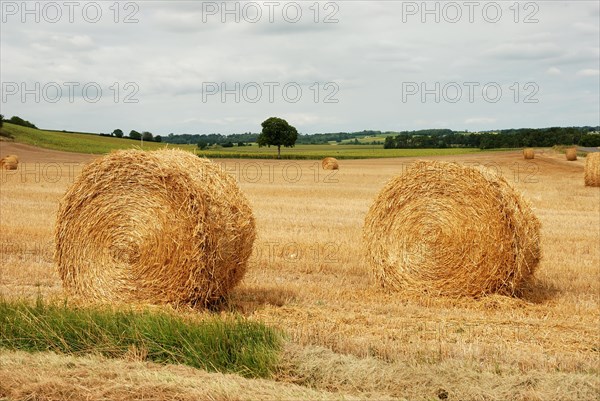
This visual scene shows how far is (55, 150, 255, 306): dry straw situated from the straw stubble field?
545 mm

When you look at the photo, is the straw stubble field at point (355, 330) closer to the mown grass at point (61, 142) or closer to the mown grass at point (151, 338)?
the mown grass at point (151, 338)

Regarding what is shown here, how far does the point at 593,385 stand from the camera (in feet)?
17.3

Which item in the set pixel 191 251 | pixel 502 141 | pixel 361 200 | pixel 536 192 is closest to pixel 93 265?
pixel 191 251

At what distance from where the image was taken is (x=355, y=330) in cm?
777

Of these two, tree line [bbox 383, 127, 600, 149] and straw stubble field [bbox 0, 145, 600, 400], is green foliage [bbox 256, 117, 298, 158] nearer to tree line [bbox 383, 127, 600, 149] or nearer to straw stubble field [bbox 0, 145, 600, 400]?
tree line [bbox 383, 127, 600, 149]

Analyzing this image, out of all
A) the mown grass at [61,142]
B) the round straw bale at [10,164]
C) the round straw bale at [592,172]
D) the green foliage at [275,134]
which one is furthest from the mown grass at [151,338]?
the green foliage at [275,134]

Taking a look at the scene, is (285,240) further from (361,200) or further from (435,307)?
(361,200)

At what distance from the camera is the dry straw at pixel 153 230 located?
8.73 meters

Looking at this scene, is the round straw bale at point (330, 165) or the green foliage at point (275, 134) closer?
the round straw bale at point (330, 165)

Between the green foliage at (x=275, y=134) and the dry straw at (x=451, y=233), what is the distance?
2364 inches

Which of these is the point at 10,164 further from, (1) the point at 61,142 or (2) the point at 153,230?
(2) the point at 153,230

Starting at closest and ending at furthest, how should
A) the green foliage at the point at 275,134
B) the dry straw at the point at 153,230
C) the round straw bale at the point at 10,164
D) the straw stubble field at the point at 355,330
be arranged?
1. the straw stubble field at the point at 355,330
2. the dry straw at the point at 153,230
3. the round straw bale at the point at 10,164
4. the green foliage at the point at 275,134

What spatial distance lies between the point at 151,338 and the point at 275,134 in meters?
64.6

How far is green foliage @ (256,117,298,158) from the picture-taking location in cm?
7062
